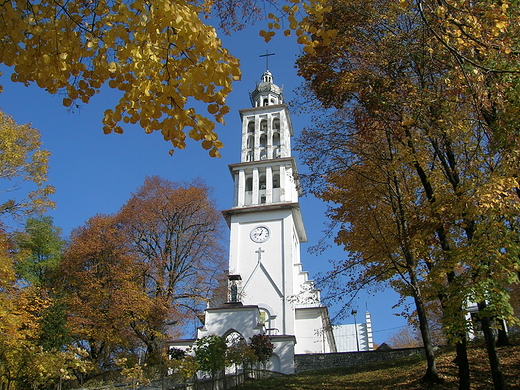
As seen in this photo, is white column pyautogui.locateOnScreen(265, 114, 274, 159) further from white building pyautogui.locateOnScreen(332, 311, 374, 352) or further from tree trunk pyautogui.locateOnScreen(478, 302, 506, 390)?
tree trunk pyautogui.locateOnScreen(478, 302, 506, 390)

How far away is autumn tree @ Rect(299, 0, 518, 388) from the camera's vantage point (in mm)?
8141

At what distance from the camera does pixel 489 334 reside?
8.98m

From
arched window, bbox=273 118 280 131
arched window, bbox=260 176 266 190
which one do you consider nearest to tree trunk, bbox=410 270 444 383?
arched window, bbox=260 176 266 190

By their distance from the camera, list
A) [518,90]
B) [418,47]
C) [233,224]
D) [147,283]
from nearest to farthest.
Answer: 1. [518,90]
2. [418,47]
3. [147,283]
4. [233,224]

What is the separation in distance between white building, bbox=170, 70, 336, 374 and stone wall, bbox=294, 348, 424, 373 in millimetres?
648

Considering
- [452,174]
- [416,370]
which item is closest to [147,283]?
[416,370]

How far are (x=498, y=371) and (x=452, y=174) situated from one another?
421 cm

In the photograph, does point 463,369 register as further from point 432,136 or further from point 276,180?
point 276,180

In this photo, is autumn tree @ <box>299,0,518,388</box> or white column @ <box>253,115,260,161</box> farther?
white column @ <box>253,115,260,161</box>

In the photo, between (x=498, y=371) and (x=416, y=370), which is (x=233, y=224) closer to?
(x=416, y=370)

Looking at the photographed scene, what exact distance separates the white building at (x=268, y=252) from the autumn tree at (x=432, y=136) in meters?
14.9

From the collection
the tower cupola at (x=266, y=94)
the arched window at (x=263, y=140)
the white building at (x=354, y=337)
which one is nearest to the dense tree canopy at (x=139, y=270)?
the arched window at (x=263, y=140)

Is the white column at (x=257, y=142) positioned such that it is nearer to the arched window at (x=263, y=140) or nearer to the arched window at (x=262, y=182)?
the arched window at (x=263, y=140)

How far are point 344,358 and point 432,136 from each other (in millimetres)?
15823
